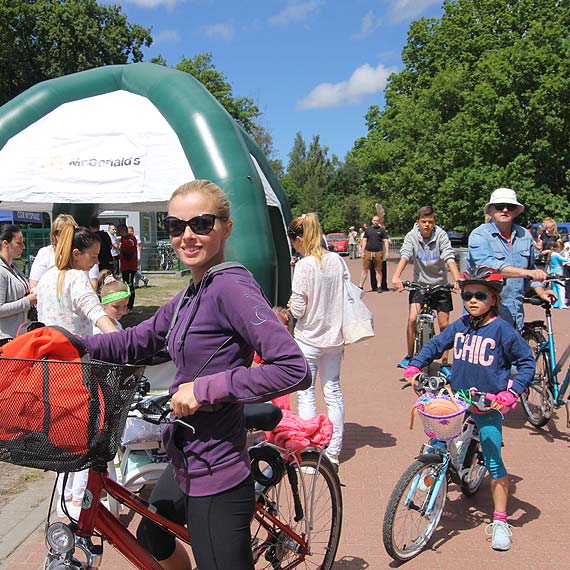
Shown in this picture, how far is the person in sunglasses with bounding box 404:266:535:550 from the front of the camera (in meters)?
3.56

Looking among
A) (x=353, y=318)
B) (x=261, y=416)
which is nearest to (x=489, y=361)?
(x=353, y=318)

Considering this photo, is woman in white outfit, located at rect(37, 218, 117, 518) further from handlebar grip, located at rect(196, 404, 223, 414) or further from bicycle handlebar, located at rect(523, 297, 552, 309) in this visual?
bicycle handlebar, located at rect(523, 297, 552, 309)

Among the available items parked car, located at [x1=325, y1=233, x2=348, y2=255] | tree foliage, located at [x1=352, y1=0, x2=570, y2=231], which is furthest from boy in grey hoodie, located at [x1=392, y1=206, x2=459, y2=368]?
parked car, located at [x1=325, y1=233, x2=348, y2=255]

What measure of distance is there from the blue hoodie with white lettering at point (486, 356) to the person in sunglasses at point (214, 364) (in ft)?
6.15

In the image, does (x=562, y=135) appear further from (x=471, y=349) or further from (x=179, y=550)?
(x=179, y=550)

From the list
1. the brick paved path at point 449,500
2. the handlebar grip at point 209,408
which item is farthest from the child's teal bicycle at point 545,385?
the handlebar grip at point 209,408

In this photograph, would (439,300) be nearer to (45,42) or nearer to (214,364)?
(214,364)

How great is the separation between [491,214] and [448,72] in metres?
27.2

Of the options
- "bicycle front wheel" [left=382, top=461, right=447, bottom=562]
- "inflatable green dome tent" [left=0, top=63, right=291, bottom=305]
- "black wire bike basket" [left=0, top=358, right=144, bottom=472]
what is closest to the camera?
"black wire bike basket" [left=0, top=358, right=144, bottom=472]

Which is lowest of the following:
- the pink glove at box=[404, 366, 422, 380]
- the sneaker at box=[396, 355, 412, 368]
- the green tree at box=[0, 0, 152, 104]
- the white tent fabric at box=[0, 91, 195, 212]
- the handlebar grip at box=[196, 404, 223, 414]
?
the sneaker at box=[396, 355, 412, 368]

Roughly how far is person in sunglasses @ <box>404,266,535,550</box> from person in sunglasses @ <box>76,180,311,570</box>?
1755mm

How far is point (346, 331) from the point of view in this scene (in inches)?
185

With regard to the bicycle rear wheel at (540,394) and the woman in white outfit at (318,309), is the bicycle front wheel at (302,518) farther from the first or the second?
the bicycle rear wheel at (540,394)

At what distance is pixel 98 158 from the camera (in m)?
7.24
